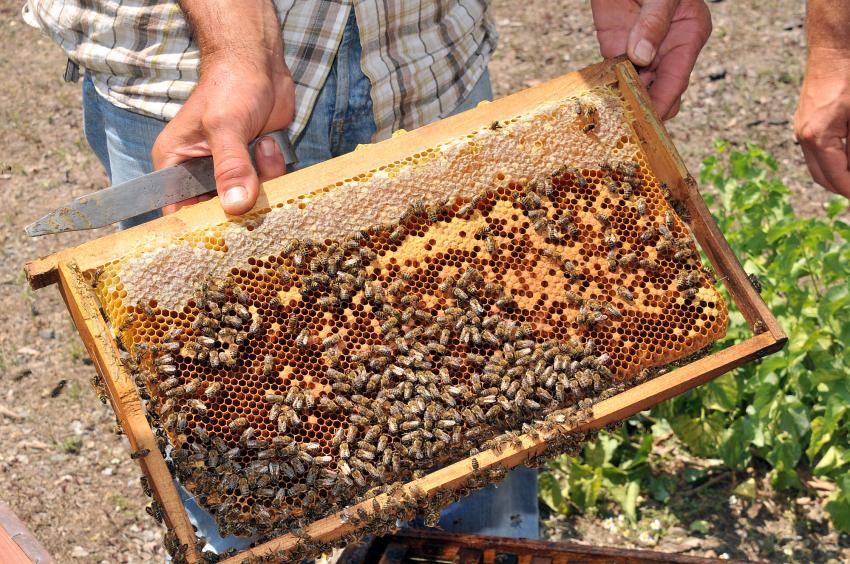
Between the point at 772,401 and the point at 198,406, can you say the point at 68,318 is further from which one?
the point at 772,401

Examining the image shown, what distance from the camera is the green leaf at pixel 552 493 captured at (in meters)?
6.05

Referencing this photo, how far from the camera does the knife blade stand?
3648mm

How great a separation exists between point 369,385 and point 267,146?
54.2 inches

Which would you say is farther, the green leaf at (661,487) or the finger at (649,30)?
the green leaf at (661,487)

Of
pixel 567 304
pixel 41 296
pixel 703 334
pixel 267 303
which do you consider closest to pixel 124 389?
pixel 267 303

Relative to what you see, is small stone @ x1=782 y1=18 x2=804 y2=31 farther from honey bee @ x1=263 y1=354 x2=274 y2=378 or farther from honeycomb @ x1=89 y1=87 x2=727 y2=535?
honey bee @ x1=263 y1=354 x2=274 y2=378

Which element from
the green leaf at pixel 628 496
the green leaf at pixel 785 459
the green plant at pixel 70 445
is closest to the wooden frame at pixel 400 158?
the green leaf at pixel 785 459

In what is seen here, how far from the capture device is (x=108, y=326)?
11.6ft

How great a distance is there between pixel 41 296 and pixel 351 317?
546cm

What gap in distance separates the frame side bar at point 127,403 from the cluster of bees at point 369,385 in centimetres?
6

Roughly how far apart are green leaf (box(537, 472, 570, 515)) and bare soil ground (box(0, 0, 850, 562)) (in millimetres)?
106

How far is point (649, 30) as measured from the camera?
425cm

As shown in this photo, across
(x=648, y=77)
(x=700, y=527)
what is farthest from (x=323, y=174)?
(x=700, y=527)

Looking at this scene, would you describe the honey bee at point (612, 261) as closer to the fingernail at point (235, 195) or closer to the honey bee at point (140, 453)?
the fingernail at point (235, 195)
